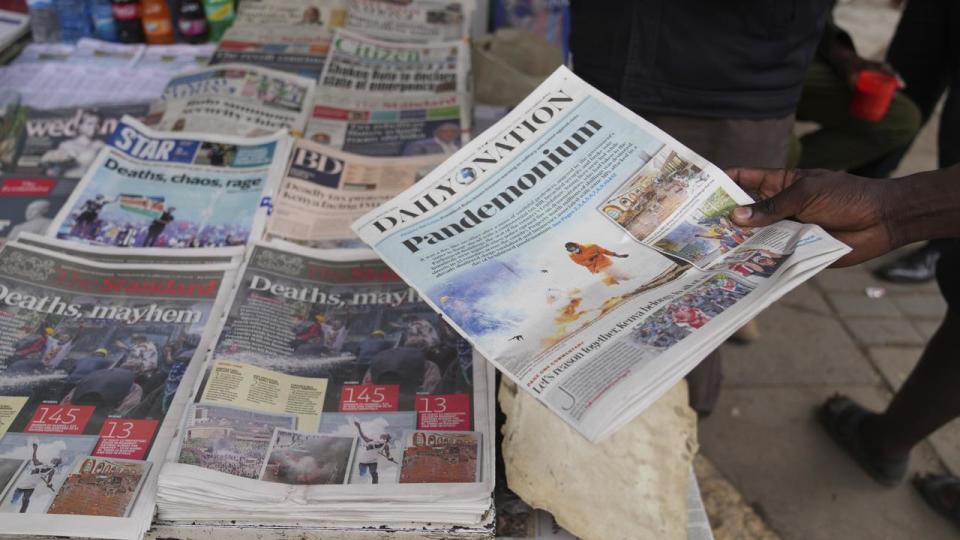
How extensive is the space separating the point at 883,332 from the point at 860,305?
4.6 inches

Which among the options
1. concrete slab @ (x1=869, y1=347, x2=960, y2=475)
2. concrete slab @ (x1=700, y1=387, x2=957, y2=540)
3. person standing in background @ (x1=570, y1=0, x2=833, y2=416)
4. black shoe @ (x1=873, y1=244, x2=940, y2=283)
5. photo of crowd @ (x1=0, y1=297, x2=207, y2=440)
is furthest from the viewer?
black shoe @ (x1=873, y1=244, x2=940, y2=283)

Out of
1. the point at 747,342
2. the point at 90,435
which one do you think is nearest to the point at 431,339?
the point at 90,435

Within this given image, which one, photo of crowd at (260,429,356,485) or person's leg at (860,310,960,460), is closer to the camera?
photo of crowd at (260,429,356,485)

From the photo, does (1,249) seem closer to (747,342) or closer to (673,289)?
(673,289)

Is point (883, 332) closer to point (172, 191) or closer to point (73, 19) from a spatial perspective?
point (172, 191)

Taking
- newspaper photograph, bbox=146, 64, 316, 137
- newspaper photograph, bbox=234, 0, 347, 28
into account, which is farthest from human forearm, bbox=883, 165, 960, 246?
newspaper photograph, bbox=234, 0, 347, 28

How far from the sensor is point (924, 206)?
81cm

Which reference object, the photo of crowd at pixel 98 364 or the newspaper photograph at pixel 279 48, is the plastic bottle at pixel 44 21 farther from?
the photo of crowd at pixel 98 364

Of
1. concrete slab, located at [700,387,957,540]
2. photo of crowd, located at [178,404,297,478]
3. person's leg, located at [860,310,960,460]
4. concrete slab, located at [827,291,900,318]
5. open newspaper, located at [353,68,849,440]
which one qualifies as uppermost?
open newspaper, located at [353,68,849,440]

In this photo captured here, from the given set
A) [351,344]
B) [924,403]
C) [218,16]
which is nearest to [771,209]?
[351,344]

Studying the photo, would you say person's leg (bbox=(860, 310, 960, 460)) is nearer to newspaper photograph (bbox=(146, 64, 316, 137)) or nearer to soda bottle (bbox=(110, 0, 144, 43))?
newspaper photograph (bbox=(146, 64, 316, 137))

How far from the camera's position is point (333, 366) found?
102cm

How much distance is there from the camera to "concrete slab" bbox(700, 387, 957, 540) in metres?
1.53

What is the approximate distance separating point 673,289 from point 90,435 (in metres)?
0.75
